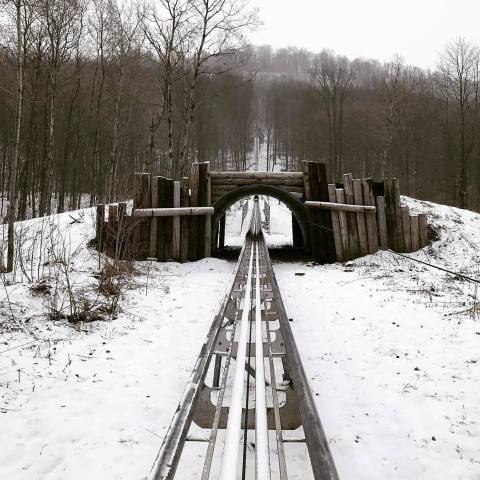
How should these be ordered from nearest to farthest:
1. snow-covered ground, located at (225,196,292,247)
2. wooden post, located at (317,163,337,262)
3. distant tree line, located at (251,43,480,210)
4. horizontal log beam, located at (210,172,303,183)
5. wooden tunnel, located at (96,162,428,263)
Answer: wooden tunnel, located at (96,162,428,263), wooden post, located at (317,163,337,262), horizontal log beam, located at (210,172,303,183), snow-covered ground, located at (225,196,292,247), distant tree line, located at (251,43,480,210)

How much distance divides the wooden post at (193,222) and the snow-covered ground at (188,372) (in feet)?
12.1

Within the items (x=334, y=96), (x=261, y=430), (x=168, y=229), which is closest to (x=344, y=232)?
(x=168, y=229)

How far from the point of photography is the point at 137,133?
109ft

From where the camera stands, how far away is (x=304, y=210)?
12.9m

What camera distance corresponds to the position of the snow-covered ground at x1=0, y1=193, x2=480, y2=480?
3.01 metres

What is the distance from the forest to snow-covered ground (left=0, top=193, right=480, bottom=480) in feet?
17.9

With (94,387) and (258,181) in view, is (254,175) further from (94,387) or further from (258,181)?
(94,387)

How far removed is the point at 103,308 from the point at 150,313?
0.80 meters

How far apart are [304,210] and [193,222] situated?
3759 mm

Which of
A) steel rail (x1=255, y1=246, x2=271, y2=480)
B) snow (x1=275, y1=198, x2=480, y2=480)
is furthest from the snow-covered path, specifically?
snow (x1=275, y1=198, x2=480, y2=480)

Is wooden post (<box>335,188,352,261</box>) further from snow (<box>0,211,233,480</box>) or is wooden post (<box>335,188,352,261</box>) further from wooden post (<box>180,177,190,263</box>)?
snow (<box>0,211,233,480</box>)

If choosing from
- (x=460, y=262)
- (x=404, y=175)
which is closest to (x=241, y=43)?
(x=460, y=262)

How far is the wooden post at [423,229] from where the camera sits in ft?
40.3

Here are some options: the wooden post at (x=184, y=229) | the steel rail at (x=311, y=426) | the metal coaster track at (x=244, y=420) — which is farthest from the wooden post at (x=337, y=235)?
the steel rail at (x=311, y=426)
